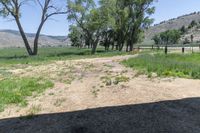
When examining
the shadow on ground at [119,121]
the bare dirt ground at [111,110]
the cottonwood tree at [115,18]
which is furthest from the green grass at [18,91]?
the cottonwood tree at [115,18]

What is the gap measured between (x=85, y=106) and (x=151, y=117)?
2186mm

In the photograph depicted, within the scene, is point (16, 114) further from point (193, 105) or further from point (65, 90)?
point (193, 105)

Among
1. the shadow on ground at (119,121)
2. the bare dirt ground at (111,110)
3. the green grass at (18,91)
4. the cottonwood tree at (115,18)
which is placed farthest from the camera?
the cottonwood tree at (115,18)

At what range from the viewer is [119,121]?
26.2ft

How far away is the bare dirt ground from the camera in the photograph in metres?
7.61

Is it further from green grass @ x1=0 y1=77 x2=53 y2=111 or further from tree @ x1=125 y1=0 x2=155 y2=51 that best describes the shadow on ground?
tree @ x1=125 y1=0 x2=155 y2=51

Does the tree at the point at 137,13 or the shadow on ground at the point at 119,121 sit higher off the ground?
the tree at the point at 137,13

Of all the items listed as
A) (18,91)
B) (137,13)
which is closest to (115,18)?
(137,13)

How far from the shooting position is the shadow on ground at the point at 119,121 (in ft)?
24.4

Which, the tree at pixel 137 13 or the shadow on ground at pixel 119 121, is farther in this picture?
the tree at pixel 137 13

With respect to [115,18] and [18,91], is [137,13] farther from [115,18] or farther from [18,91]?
[18,91]

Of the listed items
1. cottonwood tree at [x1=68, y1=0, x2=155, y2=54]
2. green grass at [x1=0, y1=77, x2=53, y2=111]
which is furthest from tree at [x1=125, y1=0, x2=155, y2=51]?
green grass at [x1=0, y1=77, x2=53, y2=111]

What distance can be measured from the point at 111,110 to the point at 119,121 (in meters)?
1.06

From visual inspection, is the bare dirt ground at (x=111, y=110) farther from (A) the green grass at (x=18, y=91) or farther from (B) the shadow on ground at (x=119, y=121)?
(A) the green grass at (x=18, y=91)
